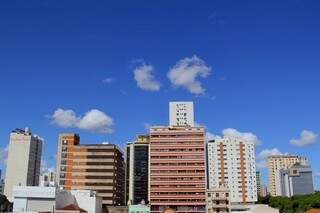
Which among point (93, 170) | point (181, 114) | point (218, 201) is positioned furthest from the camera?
point (181, 114)

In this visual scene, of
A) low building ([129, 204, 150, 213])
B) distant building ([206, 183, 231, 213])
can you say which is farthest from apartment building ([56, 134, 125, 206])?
distant building ([206, 183, 231, 213])

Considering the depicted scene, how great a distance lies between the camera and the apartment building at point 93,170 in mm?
183375

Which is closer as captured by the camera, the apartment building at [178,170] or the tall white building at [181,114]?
the apartment building at [178,170]

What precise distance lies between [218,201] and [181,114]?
44.3 meters

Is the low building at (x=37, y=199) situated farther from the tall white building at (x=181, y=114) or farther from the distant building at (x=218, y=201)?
the tall white building at (x=181, y=114)

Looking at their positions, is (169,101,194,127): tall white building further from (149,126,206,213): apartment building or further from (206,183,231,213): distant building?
(206,183,231,213): distant building

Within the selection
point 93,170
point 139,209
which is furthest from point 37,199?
point 93,170

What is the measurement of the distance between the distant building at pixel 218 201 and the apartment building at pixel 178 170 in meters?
2.45

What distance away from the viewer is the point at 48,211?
12531 centimetres

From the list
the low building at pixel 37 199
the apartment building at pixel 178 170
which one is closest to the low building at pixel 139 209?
the apartment building at pixel 178 170

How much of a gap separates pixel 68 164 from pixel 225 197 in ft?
219

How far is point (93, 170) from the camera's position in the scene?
185 metres

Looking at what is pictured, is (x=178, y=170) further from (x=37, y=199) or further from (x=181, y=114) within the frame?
(x=37, y=199)

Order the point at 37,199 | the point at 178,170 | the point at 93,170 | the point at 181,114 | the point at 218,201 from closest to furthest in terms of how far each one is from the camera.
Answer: the point at 37,199 < the point at 218,201 < the point at 178,170 < the point at 93,170 < the point at 181,114
